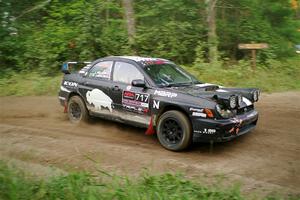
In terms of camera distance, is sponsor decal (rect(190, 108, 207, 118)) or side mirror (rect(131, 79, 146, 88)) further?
side mirror (rect(131, 79, 146, 88))

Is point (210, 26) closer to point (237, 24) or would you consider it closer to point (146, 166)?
point (237, 24)

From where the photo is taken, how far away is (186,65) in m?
15.5

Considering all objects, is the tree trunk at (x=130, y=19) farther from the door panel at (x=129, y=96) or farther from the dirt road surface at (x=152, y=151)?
the door panel at (x=129, y=96)

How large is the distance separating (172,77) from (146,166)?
226 centimetres

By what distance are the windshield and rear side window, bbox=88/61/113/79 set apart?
0.98m

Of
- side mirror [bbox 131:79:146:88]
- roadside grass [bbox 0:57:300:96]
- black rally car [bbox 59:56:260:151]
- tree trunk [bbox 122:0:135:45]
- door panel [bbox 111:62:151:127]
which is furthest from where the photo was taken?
tree trunk [bbox 122:0:135:45]

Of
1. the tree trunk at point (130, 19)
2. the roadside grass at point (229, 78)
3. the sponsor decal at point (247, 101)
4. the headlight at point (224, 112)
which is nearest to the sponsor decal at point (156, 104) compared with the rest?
the headlight at point (224, 112)

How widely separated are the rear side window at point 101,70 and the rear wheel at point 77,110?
65cm

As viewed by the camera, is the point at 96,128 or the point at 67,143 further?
the point at 96,128

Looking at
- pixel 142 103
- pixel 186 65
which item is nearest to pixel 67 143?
pixel 142 103

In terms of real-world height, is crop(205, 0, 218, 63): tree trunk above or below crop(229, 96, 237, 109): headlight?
above

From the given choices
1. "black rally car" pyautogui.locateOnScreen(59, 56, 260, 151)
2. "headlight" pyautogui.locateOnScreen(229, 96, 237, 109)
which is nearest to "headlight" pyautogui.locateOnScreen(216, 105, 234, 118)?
"black rally car" pyautogui.locateOnScreen(59, 56, 260, 151)

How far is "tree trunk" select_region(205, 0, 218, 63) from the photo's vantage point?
1516 cm

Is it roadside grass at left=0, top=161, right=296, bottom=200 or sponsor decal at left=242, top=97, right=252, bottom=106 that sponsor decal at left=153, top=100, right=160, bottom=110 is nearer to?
sponsor decal at left=242, top=97, right=252, bottom=106
